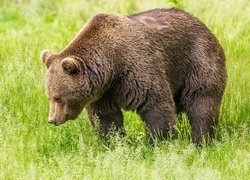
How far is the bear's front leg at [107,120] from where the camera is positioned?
782 cm

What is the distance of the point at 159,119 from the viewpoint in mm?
7594

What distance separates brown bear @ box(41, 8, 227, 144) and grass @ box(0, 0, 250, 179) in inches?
11.1

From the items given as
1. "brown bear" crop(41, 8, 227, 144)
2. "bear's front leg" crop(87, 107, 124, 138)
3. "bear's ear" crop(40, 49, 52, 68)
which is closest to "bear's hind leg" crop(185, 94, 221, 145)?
"brown bear" crop(41, 8, 227, 144)

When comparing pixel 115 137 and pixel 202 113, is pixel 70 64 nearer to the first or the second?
pixel 115 137

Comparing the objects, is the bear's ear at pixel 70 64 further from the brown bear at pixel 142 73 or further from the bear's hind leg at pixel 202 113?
the bear's hind leg at pixel 202 113

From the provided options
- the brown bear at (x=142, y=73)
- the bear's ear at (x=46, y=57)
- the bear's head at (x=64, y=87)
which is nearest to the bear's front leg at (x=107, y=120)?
the brown bear at (x=142, y=73)

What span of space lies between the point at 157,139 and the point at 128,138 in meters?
0.39

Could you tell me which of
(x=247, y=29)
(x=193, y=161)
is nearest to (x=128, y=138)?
(x=193, y=161)

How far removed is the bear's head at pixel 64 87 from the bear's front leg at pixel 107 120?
16.9 inches

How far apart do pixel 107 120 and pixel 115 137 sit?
0.72ft

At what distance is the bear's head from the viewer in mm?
7262

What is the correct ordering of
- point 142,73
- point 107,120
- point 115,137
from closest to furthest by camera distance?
1. point 142,73
2. point 115,137
3. point 107,120

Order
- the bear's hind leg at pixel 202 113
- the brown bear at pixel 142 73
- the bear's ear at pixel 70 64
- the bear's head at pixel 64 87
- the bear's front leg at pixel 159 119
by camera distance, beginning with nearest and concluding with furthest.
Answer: the bear's ear at pixel 70 64
the bear's head at pixel 64 87
the brown bear at pixel 142 73
the bear's front leg at pixel 159 119
the bear's hind leg at pixel 202 113

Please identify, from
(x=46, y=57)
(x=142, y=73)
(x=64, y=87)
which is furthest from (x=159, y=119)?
(x=46, y=57)
